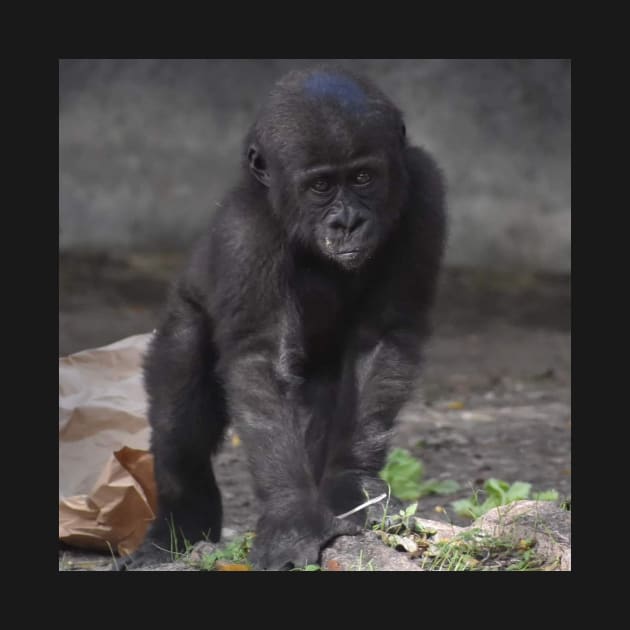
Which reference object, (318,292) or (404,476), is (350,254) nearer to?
(318,292)

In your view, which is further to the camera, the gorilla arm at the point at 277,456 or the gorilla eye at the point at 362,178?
the gorilla eye at the point at 362,178

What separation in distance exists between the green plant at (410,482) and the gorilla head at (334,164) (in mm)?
2309

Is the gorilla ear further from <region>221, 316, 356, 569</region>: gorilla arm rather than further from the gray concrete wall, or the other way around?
the gray concrete wall

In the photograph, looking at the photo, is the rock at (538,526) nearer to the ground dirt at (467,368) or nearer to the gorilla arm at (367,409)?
the gorilla arm at (367,409)

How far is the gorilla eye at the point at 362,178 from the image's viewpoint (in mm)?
5234

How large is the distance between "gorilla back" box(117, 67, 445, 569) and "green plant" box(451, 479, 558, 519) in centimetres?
92

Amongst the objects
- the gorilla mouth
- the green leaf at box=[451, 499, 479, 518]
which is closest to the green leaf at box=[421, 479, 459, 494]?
the green leaf at box=[451, 499, 479, 518]

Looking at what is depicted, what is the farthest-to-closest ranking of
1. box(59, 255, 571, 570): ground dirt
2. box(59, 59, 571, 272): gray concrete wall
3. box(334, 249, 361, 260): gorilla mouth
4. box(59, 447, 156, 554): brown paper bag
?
1. box(59, 59, 571, 272): gray concrete wall
2. box(59, 255, 571, 570): ground dirt
3. box(59, 447, 156, 554): brown paper bag
4. box(334, 249, 361, 260): gorilla mouth

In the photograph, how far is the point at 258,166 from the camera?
219 inches

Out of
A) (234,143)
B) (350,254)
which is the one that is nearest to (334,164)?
(350,254)

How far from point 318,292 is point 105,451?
223 cm

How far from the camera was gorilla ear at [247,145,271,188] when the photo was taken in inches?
217

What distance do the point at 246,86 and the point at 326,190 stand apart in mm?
8055

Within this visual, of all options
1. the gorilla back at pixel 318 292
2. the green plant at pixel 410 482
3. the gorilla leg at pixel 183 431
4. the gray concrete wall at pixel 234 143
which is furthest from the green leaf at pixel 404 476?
the gray concrete wall at pixel 234 143
